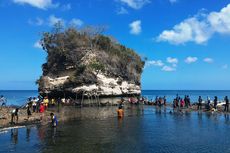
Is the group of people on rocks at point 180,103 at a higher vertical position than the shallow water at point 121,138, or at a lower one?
higher

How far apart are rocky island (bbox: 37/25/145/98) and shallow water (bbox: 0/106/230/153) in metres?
32.6

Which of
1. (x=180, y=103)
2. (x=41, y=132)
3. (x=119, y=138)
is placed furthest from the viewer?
(x=180, y=103)

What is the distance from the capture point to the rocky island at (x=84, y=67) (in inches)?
2965

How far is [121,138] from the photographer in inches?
1265

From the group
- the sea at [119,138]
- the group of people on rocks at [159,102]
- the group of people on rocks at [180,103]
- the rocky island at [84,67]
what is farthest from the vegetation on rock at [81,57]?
the sea at [119,138]

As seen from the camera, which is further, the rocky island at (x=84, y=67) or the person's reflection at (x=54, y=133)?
the rocky island at (x=84, y=67)

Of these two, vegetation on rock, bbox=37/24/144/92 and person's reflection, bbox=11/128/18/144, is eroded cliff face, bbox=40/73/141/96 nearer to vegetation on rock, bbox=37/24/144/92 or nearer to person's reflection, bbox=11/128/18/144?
vegetation on rock, bbox=37/24/144/92

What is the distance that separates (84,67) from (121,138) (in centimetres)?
4532

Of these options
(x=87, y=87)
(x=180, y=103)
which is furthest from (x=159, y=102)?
(x=87, y=87)

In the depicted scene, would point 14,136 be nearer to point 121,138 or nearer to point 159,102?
point 121,138

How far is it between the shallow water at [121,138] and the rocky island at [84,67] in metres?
32.6

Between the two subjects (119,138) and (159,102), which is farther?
(159,102)

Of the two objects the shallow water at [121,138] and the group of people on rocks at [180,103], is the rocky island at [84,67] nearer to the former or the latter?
the group of people on rocks at [180,103]

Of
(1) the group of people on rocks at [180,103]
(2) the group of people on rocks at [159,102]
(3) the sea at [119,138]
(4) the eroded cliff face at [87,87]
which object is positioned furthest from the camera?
(4) the eroded cliff face at [87,87]
